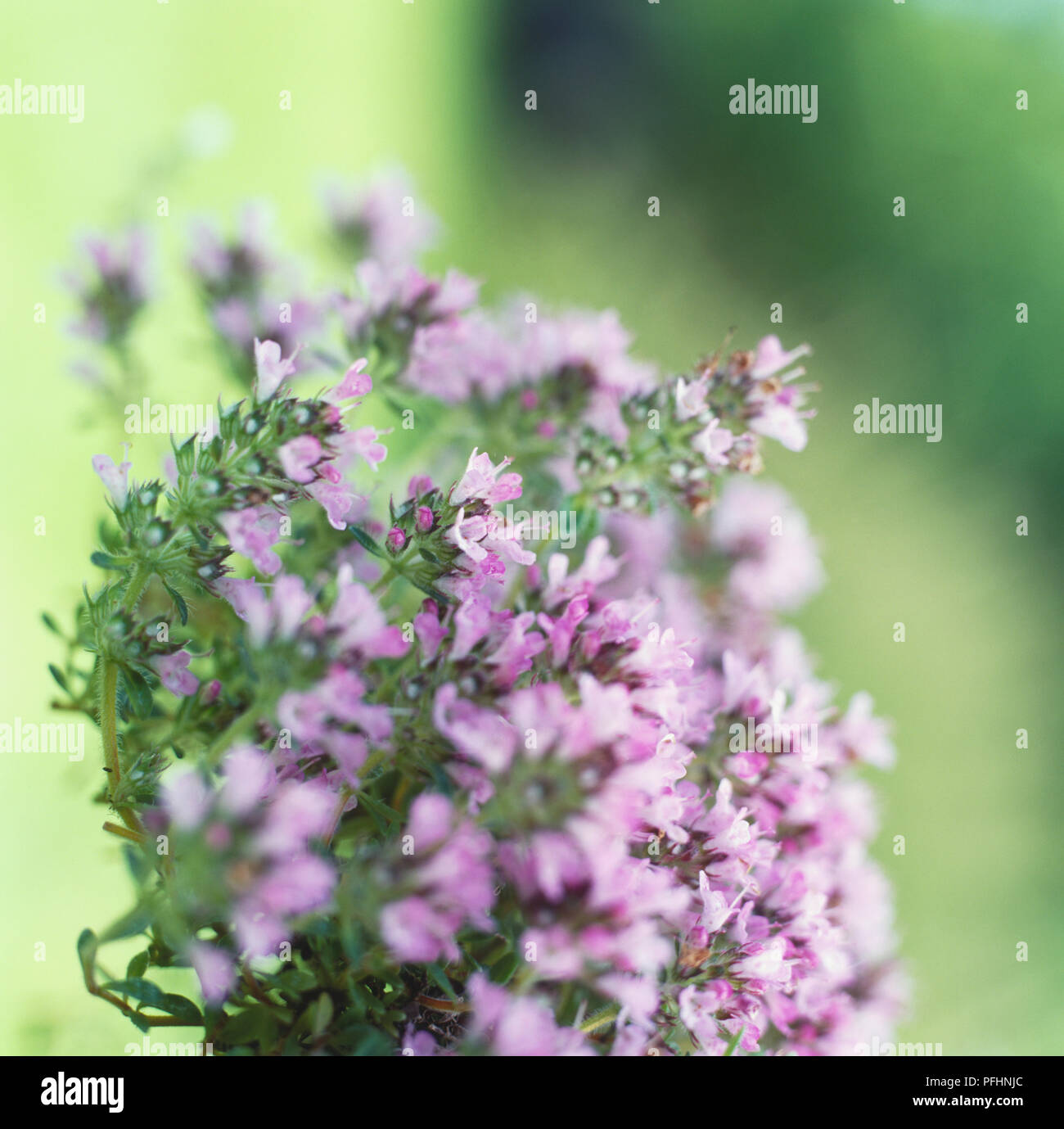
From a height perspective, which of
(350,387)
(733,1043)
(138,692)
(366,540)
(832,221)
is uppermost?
(832,221)

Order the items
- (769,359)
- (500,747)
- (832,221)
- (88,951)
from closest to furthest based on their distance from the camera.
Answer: (500,747), (88,951), (769,359), (832,221)

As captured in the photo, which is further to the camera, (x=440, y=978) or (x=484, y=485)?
(x=484, y=485)

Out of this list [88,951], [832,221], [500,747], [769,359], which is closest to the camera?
[500,747]

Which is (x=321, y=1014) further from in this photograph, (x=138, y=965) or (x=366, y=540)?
(x=366, y=540)

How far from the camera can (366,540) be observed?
0.88 metres

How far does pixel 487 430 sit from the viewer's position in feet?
4.16

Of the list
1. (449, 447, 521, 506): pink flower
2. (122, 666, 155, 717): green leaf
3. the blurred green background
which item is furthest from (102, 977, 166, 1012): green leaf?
the blurred green background

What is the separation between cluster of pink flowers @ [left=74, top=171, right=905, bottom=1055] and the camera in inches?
27.3

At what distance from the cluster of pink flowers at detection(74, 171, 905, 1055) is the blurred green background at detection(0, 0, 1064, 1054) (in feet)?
3.89

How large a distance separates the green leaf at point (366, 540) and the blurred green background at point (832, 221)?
127 cm

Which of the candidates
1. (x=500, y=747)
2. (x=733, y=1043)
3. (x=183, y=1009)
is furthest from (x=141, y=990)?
(x=733, y=1043)

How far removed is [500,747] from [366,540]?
27cm

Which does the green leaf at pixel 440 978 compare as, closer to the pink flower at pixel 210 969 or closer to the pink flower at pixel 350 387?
the pink flower at pixel 210 969
